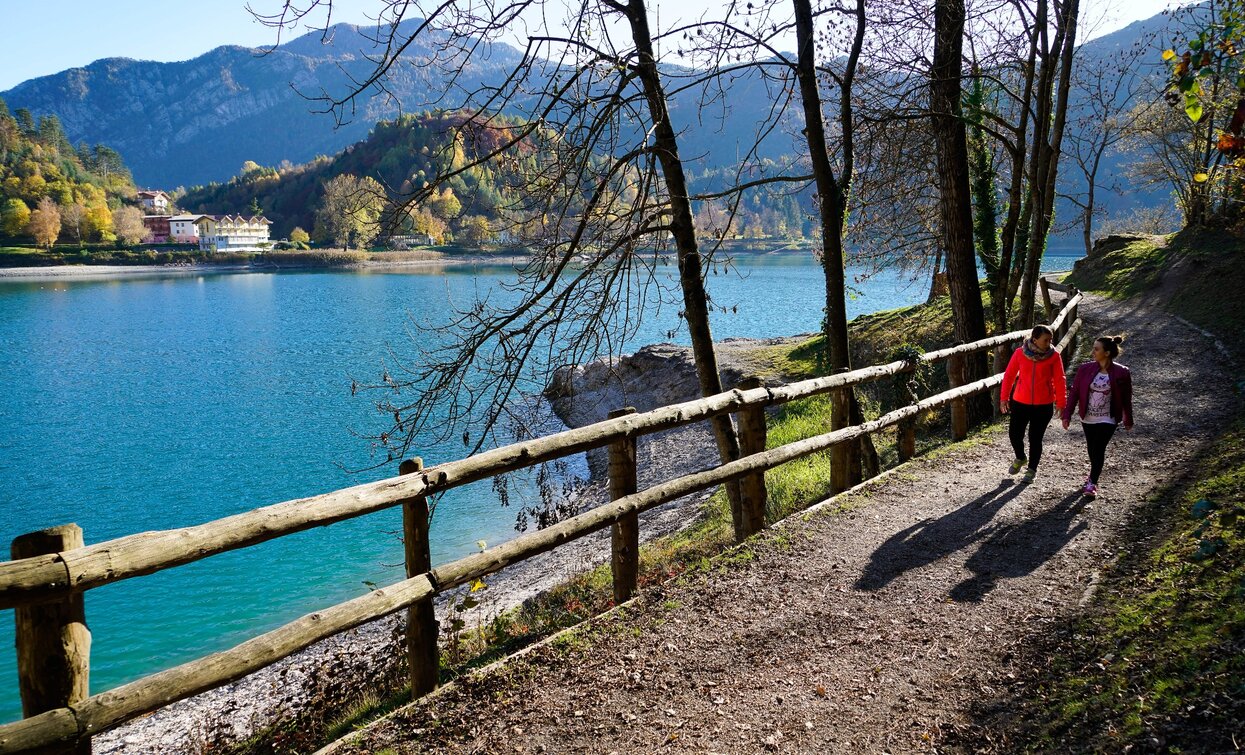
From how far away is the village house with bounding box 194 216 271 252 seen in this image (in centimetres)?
13812

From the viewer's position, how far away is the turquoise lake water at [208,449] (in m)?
12.4

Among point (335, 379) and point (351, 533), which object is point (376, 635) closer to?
point (351, 533)

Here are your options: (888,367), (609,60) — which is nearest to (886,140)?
(888,367)

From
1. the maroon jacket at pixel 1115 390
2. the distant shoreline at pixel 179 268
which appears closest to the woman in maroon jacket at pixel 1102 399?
the maroon jacket at pixel 1115 390

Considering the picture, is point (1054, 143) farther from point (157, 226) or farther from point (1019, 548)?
point (157, 226)

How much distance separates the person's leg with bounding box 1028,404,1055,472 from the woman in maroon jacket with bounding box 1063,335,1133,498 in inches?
17.5

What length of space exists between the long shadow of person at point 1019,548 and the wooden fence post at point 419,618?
3.58 metres

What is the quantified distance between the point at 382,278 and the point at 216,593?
7662cm

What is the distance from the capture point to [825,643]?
503 cm

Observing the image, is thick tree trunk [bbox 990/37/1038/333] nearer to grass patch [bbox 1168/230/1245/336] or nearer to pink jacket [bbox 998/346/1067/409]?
grass patch [bbox 1168/230/1245/336]

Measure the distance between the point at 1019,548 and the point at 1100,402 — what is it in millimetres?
2247

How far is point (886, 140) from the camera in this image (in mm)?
11508

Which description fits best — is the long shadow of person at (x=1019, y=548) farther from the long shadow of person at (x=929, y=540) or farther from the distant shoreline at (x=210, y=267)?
the distant shoreline at (x=210, y=267)

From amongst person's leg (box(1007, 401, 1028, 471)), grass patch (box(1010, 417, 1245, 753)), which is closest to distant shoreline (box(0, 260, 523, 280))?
person's leg (box(1007, 401, 1028, 471))
